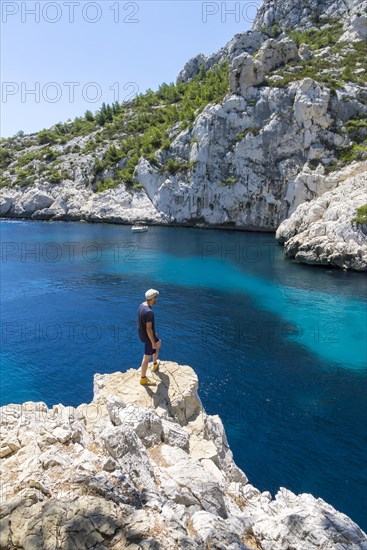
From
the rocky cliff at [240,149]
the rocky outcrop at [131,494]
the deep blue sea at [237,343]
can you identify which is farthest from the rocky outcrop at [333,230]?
the rocky outcrop at [131,494]

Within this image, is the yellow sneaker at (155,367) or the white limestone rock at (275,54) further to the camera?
the white limestone rock at (275,54)

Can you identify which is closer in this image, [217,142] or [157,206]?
[217,142]

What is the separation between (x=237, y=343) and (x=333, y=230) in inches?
985

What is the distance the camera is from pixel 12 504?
5.40 meters

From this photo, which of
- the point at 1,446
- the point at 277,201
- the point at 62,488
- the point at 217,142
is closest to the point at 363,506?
the point at 62,488

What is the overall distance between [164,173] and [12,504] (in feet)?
230

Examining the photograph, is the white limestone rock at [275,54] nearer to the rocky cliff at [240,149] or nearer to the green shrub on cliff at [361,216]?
the rocky cliff at [240,149]

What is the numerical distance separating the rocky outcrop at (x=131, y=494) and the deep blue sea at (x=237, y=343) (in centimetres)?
462

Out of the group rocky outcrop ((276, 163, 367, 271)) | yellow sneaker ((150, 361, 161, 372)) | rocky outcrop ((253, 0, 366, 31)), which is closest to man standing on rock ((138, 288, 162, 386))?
yellow sneaker ((150, 361, 161, 372))

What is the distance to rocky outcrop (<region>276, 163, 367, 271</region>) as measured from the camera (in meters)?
39.2

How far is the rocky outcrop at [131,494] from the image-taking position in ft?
17.0

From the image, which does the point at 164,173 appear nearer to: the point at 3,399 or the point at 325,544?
the point at 3,399

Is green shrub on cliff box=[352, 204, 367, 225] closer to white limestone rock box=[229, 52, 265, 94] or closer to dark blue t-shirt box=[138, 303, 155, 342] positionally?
dark blue t-shirt box=[138, 303, 155, 342]

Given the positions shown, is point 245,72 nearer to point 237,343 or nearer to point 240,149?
point 240,149
